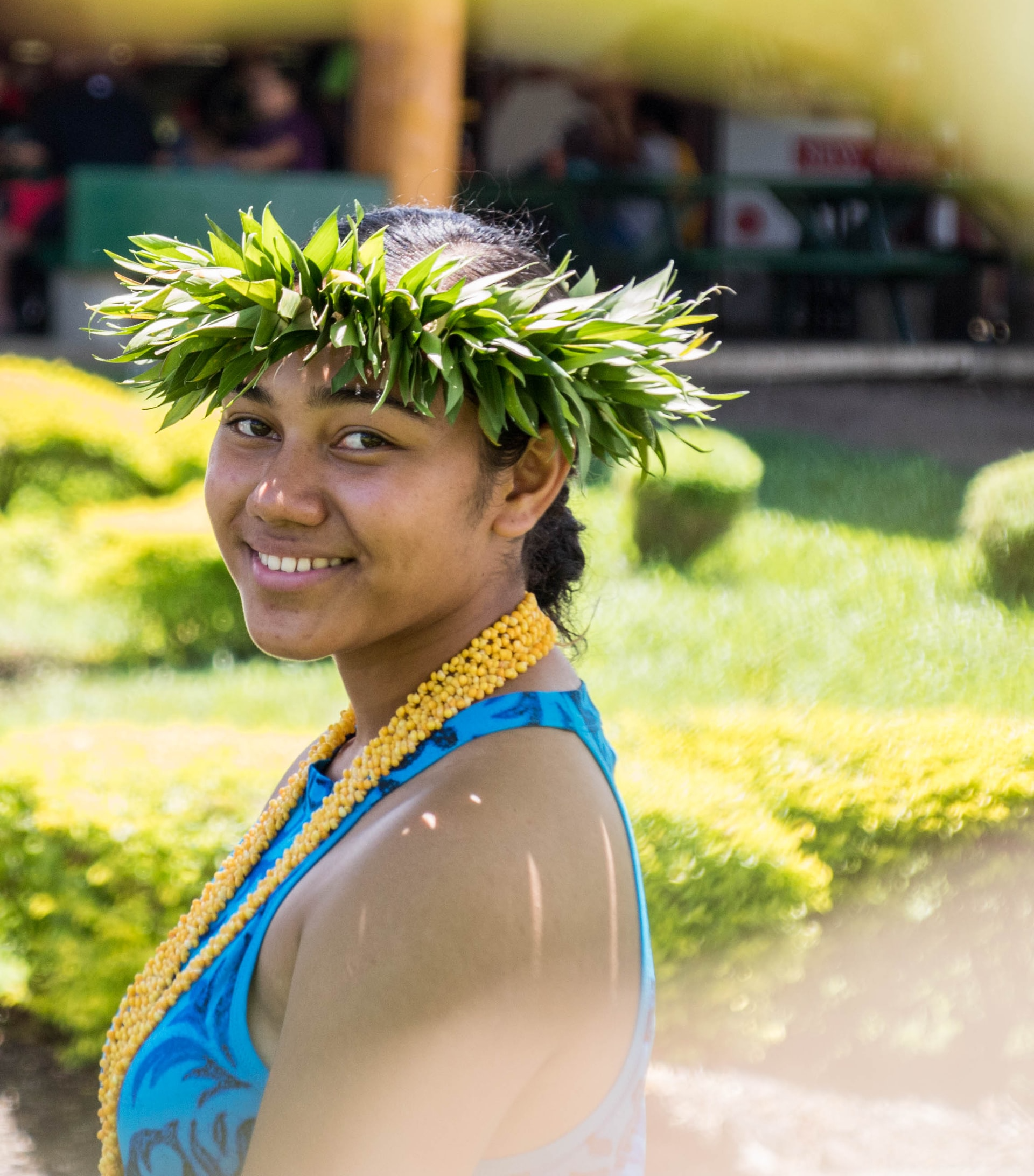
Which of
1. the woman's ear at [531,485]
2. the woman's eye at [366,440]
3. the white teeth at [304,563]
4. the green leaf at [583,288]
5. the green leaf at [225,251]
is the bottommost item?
the white teeth at [304,563]

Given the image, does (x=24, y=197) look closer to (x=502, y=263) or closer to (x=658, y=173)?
(x=658, y=173)

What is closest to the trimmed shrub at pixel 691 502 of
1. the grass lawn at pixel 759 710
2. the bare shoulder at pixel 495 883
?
the grass lawn at pixel 759 710

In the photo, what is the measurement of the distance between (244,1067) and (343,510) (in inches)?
22.0

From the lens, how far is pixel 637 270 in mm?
13422

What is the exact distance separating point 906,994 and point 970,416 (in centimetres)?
849

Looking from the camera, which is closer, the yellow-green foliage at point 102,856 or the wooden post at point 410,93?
the yellow-green foliage at point 102,856

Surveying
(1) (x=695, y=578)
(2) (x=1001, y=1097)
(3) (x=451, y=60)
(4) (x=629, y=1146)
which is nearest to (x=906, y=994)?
(2) (x=1001, y=1097)

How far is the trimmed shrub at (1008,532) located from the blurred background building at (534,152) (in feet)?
13.2

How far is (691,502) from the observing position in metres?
7.80

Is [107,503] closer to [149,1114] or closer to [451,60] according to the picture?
[451,60]

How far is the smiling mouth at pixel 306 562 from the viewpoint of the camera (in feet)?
5.15

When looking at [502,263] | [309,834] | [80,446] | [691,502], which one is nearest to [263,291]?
[502,263]

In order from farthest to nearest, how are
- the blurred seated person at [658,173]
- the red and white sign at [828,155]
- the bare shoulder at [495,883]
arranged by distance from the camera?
the red and white sign at [828,155], the blurred seated person at [658,173], the bare shoulder at [495,883]

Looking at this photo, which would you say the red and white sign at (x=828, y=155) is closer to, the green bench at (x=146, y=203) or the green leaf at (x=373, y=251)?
the green bench at (x=146, y=203)
